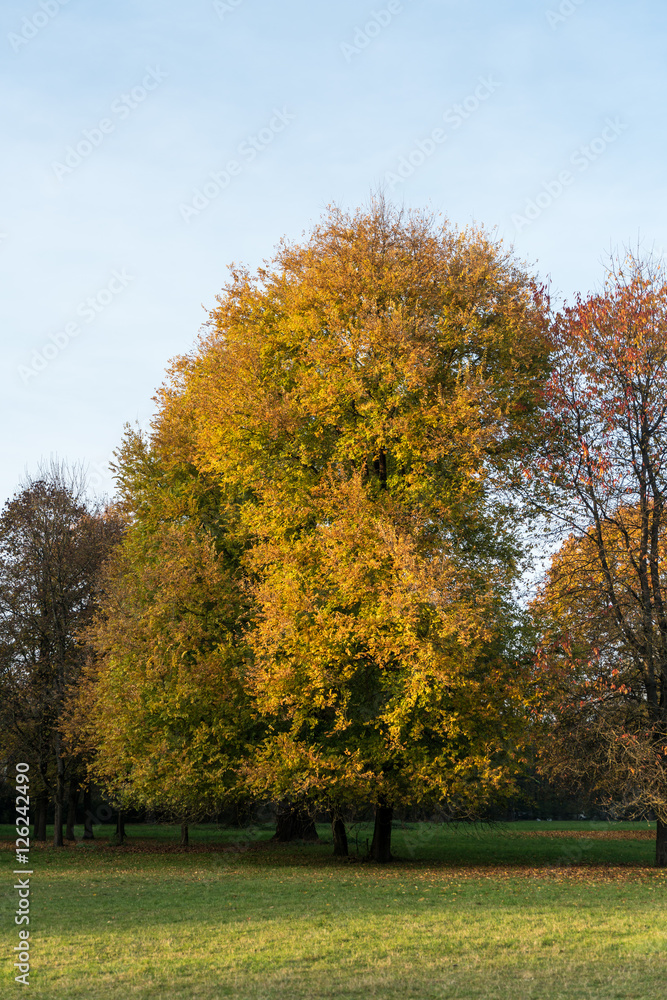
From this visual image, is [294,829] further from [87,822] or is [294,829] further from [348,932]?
[348,932]

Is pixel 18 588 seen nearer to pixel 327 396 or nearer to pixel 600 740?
pixel 327 396

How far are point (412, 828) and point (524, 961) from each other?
35881mm

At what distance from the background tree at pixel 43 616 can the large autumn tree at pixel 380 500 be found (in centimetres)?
1212

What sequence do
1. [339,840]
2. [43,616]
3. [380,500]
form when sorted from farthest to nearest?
[43,616] → [339,840] → [380,500]

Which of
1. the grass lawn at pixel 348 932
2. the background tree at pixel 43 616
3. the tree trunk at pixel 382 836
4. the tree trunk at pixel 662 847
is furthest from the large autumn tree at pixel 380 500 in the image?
the background tree at pixel 43 616

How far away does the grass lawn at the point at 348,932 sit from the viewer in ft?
26.7

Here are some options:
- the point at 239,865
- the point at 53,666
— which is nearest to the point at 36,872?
the point at 239,865

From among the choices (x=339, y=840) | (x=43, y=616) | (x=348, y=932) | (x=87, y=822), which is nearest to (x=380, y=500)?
(x=348, y=932)

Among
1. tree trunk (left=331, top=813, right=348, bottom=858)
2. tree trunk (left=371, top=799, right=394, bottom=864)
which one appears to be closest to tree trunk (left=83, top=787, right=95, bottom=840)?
tree trunk (left=331, top=813, right=348, bottom=858)

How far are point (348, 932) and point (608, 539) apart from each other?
11.6 metres

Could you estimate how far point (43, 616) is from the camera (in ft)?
101

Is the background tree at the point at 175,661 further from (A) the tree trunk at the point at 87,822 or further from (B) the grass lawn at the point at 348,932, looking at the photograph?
(A) the tree trunk at the point at 87,822

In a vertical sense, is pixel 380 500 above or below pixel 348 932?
above

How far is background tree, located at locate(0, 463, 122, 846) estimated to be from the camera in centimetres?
2994
